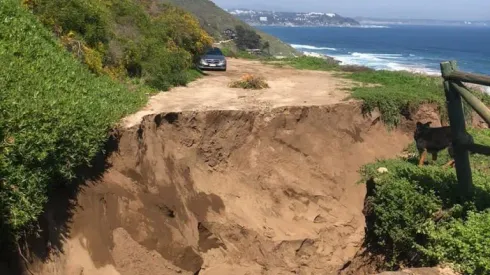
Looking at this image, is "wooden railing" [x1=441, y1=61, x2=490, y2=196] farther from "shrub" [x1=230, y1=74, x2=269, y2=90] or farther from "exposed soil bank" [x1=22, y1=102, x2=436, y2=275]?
"shrub" [x1=230, y1=74, x2=269, y2=90]

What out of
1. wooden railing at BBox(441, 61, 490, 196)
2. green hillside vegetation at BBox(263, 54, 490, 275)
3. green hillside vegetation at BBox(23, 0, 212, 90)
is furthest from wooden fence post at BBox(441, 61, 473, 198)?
green hillside vegetation at BBox(23, 0, 212, 90)

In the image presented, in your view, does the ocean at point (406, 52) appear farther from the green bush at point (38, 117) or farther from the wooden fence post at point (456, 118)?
the green bush at point (38, 117)

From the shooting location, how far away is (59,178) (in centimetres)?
726

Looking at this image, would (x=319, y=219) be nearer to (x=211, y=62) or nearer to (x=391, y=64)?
(x=211, y=62)

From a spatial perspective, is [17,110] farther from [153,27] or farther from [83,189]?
[153,27]

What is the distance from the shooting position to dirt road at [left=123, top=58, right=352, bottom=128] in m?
12.3

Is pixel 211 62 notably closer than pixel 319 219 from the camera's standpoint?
No

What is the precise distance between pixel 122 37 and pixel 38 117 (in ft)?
31.7

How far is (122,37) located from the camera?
16.0 m

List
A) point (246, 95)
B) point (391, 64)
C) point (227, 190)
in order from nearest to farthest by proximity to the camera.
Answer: point (227, 190), point (246, 95), point (391, 64)

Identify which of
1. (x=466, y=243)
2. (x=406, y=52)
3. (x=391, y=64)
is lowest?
(x=391, y=64)

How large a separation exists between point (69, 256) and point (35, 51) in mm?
4264

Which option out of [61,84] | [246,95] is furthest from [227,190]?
[61,84]

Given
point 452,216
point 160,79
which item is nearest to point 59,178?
point 452,216
